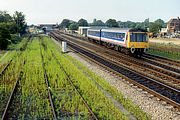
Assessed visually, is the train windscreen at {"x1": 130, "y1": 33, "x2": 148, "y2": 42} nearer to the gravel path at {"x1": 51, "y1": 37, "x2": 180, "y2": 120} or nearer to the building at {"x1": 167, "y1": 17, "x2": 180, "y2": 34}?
the gravel path at {"x1": 51, "y1": 37, "x2": 180, "y2": 120}

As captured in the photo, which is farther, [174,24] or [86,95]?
[174,24]

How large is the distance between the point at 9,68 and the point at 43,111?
36.2 feet

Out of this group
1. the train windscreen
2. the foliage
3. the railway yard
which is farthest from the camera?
the foliage

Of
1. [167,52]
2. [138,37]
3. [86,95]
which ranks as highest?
[138,37]

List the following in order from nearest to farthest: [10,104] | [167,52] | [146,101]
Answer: [10,104], [146,101], [167,52]

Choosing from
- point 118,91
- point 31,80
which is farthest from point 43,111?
point 31,80

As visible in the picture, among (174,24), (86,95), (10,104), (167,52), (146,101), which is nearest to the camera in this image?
(10,104)

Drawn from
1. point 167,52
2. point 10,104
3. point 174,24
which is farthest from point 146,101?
point 174,24

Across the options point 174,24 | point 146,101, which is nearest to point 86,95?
point 146,101

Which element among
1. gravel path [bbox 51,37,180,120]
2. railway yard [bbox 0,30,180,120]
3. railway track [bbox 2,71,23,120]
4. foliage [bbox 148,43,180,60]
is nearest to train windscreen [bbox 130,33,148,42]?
foliage [bbox 148,43,180,60]

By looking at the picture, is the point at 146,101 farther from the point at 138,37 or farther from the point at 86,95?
the point at 138,37

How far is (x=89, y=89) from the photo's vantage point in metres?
14.2

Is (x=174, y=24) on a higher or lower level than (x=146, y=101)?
higher

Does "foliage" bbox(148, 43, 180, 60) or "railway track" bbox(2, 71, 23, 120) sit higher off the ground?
"railway track" bbox(2, 71, 23, 120)
